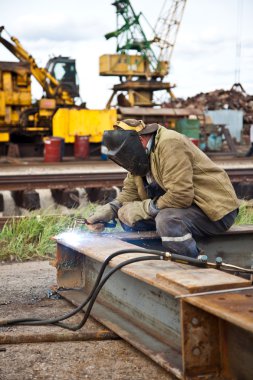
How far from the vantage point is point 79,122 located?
20750 mm

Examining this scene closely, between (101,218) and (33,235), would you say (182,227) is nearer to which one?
(101,218)

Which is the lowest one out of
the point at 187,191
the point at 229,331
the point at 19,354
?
the point at 19,354

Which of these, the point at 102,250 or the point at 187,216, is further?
the point at 187,216

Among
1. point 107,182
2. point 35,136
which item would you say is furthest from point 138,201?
point 35,136

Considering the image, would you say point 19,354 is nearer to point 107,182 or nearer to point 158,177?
point 158,177

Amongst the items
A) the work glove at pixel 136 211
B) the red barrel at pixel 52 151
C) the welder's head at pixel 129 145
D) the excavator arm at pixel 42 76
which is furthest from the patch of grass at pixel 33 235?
the excavator arm at pixel 42 76

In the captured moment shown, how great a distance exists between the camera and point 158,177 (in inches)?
196

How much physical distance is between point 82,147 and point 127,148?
15.8 m

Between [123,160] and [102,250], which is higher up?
[123,160]

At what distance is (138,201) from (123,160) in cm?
63

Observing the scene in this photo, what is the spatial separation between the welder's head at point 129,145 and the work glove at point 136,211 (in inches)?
12.7

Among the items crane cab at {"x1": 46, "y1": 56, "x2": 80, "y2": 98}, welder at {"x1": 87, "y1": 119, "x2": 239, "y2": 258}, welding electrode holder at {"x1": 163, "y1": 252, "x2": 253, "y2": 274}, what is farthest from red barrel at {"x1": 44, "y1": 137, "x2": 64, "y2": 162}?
welding electrode holder at {"x1": 163, "y1": 252, "x2": 253, "y2": 274}

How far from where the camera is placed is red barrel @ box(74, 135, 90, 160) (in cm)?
2055

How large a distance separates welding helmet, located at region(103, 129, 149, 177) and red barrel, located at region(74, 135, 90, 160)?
1561cm
